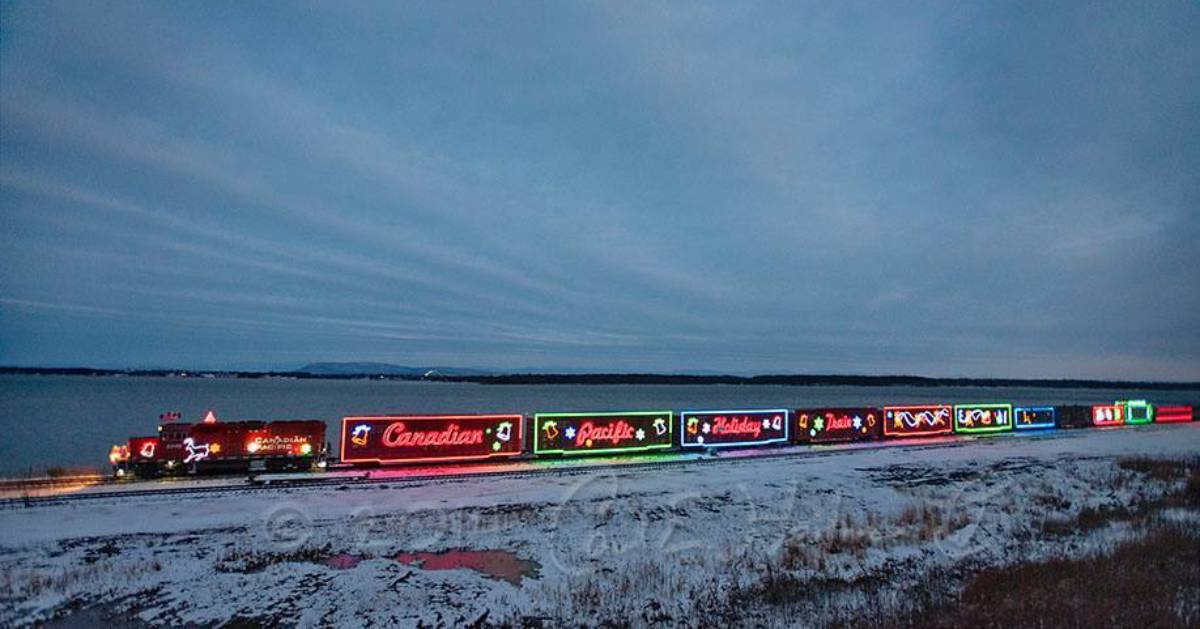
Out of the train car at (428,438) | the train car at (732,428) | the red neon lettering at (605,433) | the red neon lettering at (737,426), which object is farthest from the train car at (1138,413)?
the train car at (428,438)

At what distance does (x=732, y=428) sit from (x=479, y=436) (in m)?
16.3

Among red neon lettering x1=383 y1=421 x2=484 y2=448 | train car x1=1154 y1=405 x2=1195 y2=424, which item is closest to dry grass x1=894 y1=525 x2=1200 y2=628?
red neon lettering x1=383 y1=421 x2=484 y2=448

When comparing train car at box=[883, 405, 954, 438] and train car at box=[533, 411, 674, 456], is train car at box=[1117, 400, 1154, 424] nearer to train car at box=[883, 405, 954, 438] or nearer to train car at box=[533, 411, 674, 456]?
train car at box=[883, 405, 954, 438]

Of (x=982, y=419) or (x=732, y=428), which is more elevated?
(x=732, y=428)

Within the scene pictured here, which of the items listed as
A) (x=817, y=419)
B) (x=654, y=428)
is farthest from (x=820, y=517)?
(x=817, y=419)

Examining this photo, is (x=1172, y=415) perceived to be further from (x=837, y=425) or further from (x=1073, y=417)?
(x=837, y=425)

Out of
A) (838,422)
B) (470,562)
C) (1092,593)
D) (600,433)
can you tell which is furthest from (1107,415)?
(470,562)

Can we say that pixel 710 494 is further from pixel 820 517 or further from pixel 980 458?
pixel 980 458

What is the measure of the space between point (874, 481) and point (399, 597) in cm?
2193

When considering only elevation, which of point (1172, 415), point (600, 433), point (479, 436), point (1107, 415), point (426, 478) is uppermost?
point (479, 436)

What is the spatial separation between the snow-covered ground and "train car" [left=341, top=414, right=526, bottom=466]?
4.52m

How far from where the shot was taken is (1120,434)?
51.6 meters

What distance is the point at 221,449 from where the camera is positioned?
2780 centimetres

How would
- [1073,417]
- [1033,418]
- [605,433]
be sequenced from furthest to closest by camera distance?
[1073,417]
[1033,418]
[605,433]
